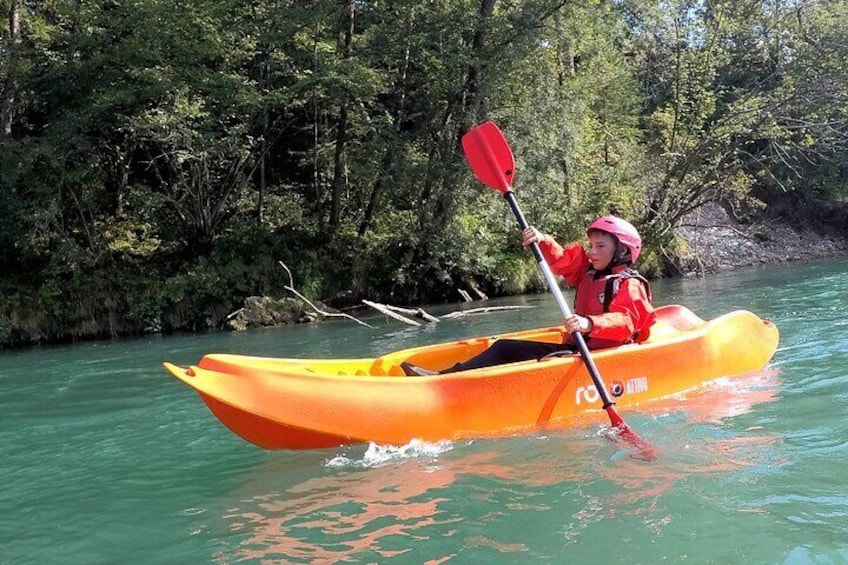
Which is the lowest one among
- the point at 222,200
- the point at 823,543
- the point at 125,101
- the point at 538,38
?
the point at 823,543

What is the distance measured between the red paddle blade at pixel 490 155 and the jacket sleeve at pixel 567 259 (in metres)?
1.02

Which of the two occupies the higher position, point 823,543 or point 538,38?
point 538,38

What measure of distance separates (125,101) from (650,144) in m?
12.5

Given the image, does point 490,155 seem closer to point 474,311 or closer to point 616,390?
point 616,390

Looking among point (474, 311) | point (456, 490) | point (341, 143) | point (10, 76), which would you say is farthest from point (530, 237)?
point (10, 76)

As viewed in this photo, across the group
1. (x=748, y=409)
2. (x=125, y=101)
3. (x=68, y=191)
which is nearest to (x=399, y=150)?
(x=125, y=101)

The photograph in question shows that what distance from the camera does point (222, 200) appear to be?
48.7ft

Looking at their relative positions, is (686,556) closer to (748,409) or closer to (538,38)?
(748,409)

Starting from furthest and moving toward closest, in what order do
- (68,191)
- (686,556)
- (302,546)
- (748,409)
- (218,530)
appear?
(68,191), (748,409), (218,530), (302,546), (686,556)

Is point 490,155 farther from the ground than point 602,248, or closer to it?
farther from the ground

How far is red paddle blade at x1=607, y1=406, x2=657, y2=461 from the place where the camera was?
149 inches

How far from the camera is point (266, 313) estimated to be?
12.8 meters

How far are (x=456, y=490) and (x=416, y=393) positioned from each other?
0.80m

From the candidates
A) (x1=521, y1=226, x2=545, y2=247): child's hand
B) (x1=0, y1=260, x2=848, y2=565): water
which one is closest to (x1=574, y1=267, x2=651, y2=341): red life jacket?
(x1=521, y1=226, x2=545, y2=247): child's hand
